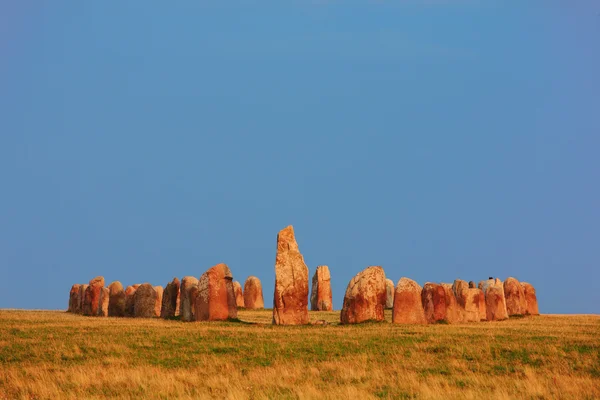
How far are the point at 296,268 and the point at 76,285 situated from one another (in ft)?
78.6

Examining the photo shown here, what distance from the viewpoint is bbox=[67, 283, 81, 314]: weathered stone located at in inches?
1917

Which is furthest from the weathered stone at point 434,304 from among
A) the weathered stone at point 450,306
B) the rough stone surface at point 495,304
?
the rough stone surface at point 495,304

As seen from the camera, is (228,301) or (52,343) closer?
(52,343)

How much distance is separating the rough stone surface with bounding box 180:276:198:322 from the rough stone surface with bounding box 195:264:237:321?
4.20ft

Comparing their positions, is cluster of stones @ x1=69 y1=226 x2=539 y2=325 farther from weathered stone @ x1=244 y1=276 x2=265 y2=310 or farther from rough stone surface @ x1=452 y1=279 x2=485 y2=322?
weathered stone @ x1=244 y1=276 x2=265 y2=310

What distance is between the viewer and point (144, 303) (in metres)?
41.4

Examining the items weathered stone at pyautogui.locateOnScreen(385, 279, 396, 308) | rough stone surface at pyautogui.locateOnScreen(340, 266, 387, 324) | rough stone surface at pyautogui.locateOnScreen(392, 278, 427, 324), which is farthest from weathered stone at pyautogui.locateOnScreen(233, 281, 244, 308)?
rough stone surface at pyautogui.locateOnScreen(392, 278, 427, 324)

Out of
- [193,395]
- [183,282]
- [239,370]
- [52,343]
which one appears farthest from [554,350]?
[183,282]

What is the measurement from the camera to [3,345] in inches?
959

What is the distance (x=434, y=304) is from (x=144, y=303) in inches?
620

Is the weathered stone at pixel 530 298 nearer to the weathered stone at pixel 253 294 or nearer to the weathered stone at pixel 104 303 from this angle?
the weathered stone at pixel 253 294

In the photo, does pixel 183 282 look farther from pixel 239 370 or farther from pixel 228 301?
pixel 239 370

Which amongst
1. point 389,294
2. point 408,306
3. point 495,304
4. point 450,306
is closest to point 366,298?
point 408,306

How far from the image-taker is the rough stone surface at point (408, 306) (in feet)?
108
